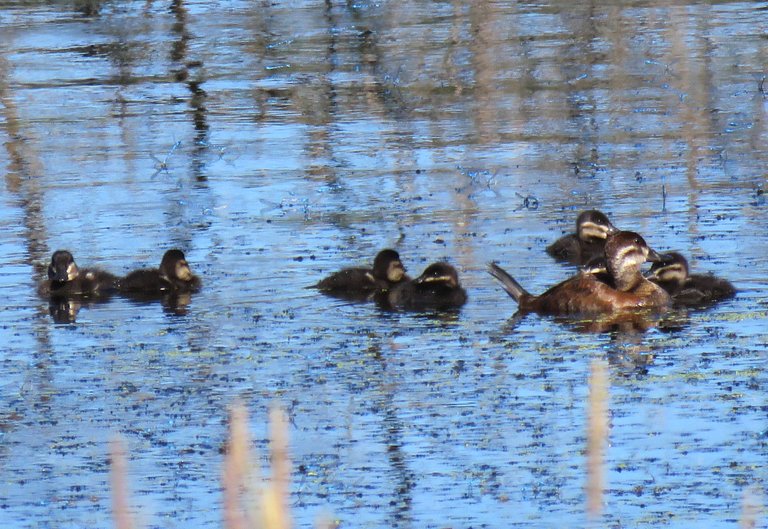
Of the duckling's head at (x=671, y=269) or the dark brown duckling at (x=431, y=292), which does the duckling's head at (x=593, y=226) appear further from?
the dark brown duckling at (x=431, y=292)

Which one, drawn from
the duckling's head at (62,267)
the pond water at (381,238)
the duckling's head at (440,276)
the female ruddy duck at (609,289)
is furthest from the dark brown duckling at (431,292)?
the duckling's head at (62,267)

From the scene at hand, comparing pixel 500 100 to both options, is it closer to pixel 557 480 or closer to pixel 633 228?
pixel 633 228

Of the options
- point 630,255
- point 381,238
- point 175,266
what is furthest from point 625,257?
point 175,266

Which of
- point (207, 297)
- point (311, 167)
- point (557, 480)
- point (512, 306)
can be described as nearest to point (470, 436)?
point (557, 480)

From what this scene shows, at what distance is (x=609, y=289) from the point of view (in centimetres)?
1048

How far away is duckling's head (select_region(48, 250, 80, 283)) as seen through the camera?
36.5 feet

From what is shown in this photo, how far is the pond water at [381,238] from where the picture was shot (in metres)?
7.25

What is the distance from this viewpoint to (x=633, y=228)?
12250 mm

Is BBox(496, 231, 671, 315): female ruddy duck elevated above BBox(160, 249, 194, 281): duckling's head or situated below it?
below

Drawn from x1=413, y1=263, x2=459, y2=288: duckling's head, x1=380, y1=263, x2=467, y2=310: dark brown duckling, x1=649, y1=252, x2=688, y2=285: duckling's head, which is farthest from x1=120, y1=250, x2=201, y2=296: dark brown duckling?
x1=649, y1=252, x2=688, y2=285: duckling's head

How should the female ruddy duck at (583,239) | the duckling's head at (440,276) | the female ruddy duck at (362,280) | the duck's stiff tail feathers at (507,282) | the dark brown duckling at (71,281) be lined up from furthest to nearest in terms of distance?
1. the female ruddy duck at (583,239)
2. the dark brown duckling at (71,281)
3. the female ruddy duck at (362,280)
4. the duckling's head at (440,276)
5. the duck's stiff tail feathers at (507,282)

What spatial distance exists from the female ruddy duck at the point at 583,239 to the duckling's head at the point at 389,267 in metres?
1.25

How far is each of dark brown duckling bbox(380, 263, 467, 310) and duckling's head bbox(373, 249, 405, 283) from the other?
83 millimetres

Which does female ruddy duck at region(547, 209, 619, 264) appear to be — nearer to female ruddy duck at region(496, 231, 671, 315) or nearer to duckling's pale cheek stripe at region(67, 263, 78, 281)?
female ruddy duck at region(496, 231, 671, 315)
